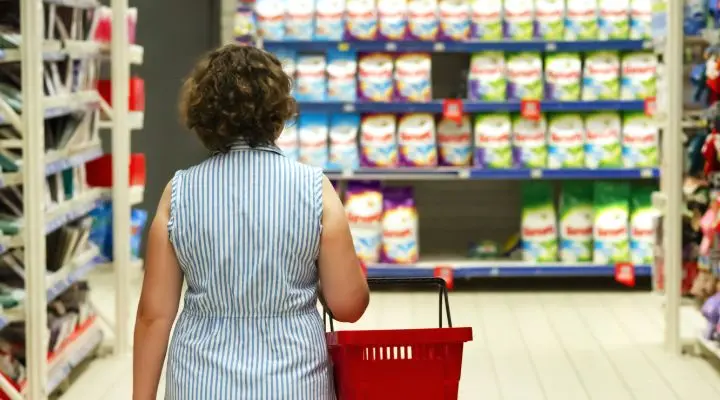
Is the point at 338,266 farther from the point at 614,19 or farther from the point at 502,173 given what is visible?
the point at 614,19

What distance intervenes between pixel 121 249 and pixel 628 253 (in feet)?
11.2

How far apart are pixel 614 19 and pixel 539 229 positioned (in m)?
1.38

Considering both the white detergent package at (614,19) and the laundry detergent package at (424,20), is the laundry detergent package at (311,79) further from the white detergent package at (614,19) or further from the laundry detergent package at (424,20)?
the white detergent package at (614,19)

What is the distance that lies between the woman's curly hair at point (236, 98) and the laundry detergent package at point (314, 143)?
18.1 ft

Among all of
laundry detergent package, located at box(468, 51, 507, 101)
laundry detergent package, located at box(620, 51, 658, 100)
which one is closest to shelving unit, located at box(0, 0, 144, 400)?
laundry detergent package, located at box(468, 51, 507, 101)

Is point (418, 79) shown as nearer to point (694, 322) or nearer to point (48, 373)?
point (694, 322)

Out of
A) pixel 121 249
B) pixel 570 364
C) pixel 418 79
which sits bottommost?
pixel 570 364

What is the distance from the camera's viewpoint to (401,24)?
26.6 feet

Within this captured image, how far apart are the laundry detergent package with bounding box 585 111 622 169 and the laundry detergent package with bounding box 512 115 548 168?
0.90ft

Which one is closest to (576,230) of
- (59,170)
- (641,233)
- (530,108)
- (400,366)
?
(641,233)

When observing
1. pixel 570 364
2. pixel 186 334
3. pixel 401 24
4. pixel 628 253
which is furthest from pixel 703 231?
pixel 186 334

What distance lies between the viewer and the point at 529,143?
8.20m

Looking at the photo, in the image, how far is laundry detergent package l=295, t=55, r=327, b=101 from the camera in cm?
816

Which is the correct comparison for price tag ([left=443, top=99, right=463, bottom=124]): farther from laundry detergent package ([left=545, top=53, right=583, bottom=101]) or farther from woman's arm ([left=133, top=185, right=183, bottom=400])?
woman's arm ([left=133, top=185, right=183, bottom=400])
